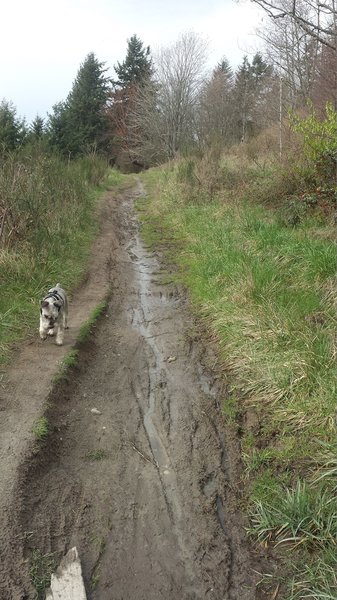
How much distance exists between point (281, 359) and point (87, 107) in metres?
31.1

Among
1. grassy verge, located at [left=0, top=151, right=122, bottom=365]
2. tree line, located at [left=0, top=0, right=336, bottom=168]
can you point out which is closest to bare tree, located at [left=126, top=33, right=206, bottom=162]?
tree line, located at [left=0, top=0, right=336, bottom=168]

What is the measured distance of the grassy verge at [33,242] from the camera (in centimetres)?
619

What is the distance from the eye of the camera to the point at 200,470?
12.0 feet

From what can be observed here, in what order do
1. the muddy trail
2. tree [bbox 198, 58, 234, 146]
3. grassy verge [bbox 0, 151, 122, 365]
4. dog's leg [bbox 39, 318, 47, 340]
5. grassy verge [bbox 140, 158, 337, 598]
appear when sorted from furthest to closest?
tree [bbox 198, 58, 234, 146]
grassy verge [bbox 0, 151, 122, 365]
dog's leg [bbox 39, 318, 47, 340]
grassy verge [bbox 140, 158, 337, 598]
the muddy trail

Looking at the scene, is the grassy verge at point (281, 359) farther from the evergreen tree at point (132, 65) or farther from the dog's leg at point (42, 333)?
the evergreen tree at point (132, 65)

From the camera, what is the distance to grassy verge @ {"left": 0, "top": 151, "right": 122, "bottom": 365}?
6.19 meters

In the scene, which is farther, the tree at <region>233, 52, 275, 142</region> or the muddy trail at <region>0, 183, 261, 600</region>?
the tree at <region>233, 52, 275, 142</region>

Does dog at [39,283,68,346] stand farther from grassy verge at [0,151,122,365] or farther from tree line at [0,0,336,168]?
tree line at [0,0,336,168]

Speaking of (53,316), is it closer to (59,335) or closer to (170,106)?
(59,335)

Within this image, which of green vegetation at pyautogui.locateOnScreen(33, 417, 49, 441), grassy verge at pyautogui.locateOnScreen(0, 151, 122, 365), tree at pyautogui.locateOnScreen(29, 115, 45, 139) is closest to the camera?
green vegetation at pyautogui.locateOnScreen(33, 417, 49, 441)

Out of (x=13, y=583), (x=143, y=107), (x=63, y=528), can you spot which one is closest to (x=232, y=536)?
(x=63, y=528)

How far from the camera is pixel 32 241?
308 inches

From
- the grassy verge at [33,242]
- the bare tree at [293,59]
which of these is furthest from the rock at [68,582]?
the bare tree at [293,59]

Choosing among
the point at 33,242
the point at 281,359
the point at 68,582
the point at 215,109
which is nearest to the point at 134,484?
the point at 68,582
